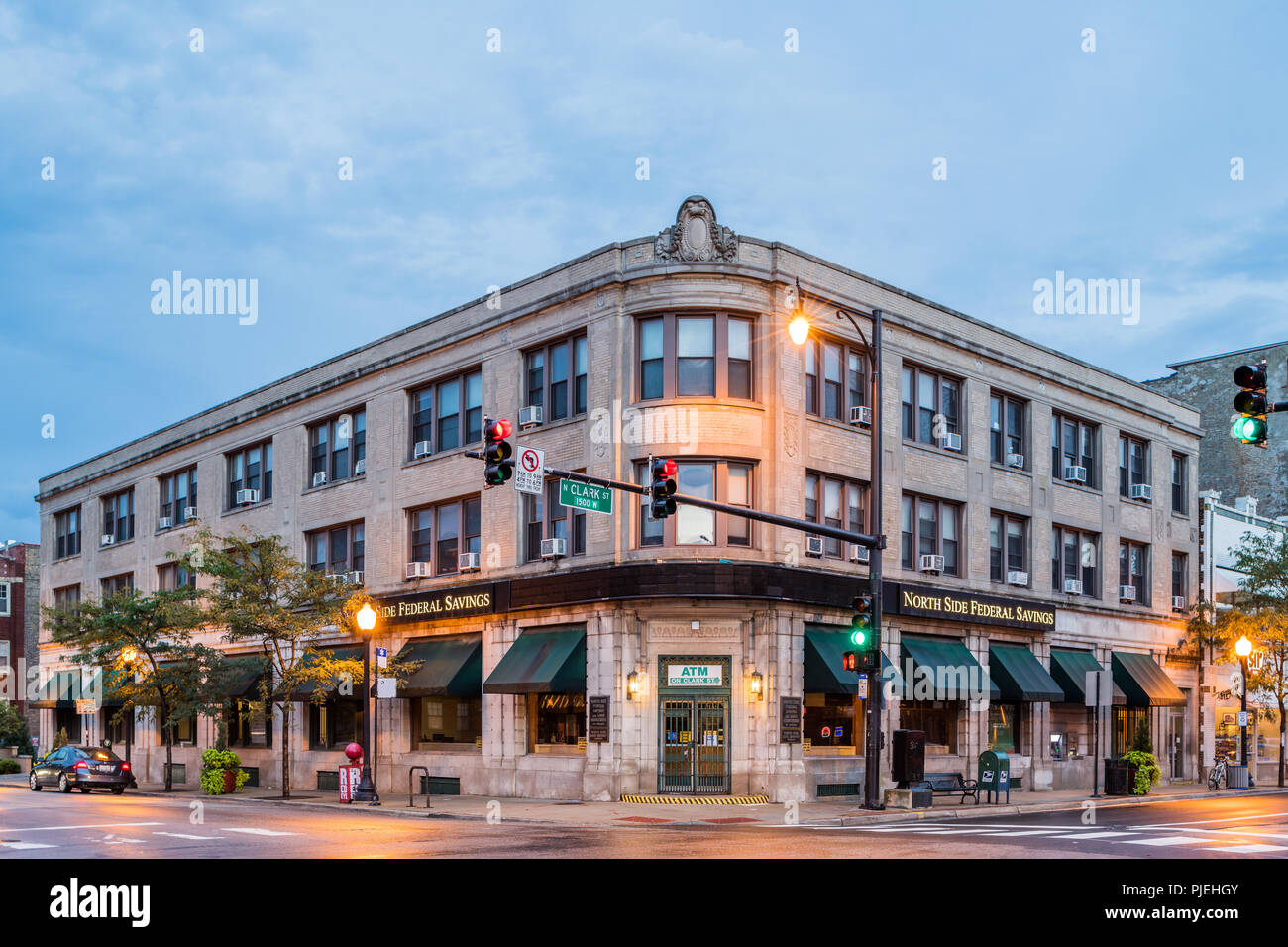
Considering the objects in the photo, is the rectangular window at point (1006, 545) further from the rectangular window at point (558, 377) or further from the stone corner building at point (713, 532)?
the rectangular window at point (558, 377)

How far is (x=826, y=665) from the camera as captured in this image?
105 ft

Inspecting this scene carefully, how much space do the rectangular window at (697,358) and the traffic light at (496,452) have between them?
37.3 feet

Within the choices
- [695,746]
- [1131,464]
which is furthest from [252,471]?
[1131,464]

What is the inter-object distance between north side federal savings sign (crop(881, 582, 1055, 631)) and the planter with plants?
19344mm

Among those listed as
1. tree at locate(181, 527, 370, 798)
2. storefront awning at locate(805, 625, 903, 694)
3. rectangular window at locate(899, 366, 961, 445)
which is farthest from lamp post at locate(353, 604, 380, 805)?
rectangular window at locate(899, 366, 961, 445)

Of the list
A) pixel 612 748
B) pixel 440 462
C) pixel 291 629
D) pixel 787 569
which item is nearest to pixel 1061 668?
pixel 787 569

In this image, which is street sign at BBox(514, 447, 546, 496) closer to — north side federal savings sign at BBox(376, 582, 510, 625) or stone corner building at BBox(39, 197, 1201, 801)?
stone corner building at BBox(39, 197, 1201, 801)

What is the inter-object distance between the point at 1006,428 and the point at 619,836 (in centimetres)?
2295

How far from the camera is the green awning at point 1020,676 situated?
37.8 metres

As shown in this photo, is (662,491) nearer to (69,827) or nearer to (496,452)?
(496,452)

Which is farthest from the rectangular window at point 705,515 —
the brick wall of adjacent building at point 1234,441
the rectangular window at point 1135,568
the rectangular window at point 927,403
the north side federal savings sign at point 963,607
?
the brick wall of adjacent building at point 1234,441
